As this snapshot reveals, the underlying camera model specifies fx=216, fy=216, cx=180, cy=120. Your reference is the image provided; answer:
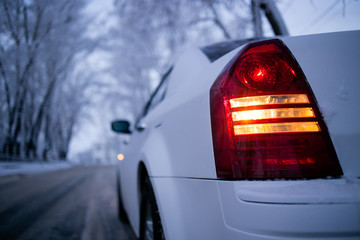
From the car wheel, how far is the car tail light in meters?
0.70

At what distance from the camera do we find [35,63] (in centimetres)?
1108

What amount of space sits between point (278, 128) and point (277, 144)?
0.19 feet

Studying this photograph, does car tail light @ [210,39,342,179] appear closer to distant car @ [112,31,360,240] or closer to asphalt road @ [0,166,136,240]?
distant car @ [112,31,360,240]

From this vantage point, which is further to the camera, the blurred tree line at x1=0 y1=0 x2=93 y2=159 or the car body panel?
the blurred tree line at x1=0 y1=0 x2=93 y2=159

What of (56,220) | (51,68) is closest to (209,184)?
(56,220)

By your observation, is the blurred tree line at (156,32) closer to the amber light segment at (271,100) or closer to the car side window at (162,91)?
the car side window at (162,91)

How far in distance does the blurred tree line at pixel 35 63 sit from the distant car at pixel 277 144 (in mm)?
5051

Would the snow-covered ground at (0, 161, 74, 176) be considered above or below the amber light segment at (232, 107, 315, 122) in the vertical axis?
below

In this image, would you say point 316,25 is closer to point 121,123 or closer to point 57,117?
point 121,123

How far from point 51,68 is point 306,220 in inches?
724

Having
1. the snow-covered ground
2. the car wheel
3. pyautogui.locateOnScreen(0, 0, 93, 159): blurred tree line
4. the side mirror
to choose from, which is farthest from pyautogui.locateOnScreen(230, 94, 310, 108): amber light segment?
the snow-covered ground

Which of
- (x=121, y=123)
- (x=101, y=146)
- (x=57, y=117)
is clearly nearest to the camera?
(x=121, y=123)

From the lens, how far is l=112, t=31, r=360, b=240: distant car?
0.65 metres

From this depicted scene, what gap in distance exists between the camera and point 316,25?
1.02 meters
